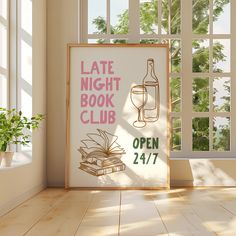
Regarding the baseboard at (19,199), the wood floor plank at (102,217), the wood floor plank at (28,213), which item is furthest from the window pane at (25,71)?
the wood floor plank at (102,217)

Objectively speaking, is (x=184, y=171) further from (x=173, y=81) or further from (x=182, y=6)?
(x=182, y=6)

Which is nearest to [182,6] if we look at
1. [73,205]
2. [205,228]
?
[73,205]

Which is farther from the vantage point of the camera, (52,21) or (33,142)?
(52,21)

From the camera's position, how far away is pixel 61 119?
17.9ft

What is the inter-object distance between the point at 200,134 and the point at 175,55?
0.93 metres

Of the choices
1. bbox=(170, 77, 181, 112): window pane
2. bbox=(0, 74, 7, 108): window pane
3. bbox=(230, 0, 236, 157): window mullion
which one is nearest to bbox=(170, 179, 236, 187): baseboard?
bbox=(230, 0, 236, 157): window mullion

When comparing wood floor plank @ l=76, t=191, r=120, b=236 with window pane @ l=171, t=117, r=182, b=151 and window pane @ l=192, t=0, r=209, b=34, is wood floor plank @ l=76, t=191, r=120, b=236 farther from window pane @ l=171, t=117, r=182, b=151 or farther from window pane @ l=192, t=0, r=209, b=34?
window pane @ l=192, t=0, r=209, b=34

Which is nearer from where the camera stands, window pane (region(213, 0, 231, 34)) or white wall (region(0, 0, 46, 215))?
white wall (region(0, 0, 46, 215))

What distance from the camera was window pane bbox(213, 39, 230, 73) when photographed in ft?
18.9

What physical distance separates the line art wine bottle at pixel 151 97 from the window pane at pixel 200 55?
0.62 metres

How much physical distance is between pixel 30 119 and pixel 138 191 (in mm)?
1324

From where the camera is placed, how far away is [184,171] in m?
5.50

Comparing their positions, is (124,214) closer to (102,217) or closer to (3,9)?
(102,217)

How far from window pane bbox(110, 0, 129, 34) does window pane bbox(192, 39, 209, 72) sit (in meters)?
0.80
